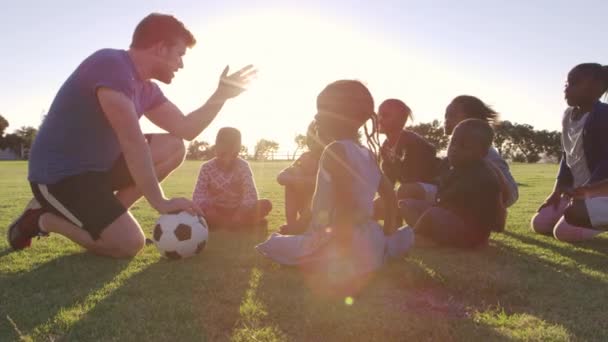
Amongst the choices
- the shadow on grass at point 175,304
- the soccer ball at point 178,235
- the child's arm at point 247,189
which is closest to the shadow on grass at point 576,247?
the shadow on grass at point 175,304

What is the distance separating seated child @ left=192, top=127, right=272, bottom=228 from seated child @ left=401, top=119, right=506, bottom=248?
2614 millimetres

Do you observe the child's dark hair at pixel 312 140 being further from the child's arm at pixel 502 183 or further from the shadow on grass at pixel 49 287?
the shadow on grass at pixel 49 287

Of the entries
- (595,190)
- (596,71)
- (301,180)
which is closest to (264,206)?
(301,180)

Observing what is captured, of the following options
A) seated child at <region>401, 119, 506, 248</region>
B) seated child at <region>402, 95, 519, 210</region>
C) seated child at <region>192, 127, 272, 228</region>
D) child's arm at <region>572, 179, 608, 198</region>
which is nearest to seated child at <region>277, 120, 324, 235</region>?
seated child at <region>192, 127, 272, 228</region>

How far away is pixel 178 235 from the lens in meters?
4.18

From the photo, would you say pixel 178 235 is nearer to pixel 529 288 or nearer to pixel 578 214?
pixel 529 288

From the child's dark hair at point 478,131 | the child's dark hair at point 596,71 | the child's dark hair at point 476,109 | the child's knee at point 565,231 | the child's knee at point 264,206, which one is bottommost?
the child's knee at point 264,206

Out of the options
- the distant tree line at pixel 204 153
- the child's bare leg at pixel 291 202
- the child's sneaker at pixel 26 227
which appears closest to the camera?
the child's sneaker at pixel 26 227

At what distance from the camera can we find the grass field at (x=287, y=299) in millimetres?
2588

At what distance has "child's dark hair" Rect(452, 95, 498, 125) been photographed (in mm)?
6059

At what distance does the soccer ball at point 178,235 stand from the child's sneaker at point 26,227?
120cm

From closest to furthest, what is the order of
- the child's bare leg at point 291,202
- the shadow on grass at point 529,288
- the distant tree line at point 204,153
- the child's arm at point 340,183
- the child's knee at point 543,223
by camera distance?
the shadow on grass at point 529,288 → the child's arm at point 340,183 → the child's knee at point 543,223 → the child's bare leg at point 291,202 → the distant tree line at point 204,153

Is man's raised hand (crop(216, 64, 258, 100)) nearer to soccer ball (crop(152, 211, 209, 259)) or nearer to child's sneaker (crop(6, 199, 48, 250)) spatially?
soccer ball (crop(152, 211, 209, 259))

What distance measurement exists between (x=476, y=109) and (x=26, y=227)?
5.51 metres
